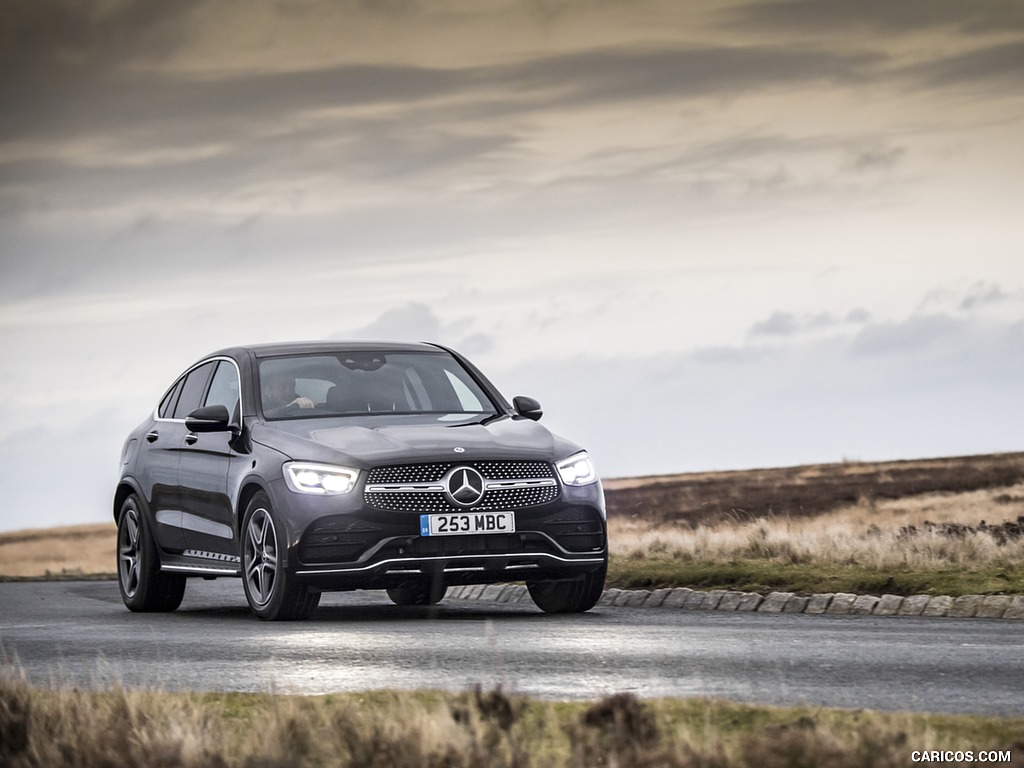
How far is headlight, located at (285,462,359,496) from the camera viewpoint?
1334cm

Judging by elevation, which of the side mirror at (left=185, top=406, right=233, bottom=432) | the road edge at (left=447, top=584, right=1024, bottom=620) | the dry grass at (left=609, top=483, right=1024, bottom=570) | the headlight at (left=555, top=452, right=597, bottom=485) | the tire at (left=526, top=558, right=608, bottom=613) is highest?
the side mirror at (left=185, top=406, right=233, bottom=432)

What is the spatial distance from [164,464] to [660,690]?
7.88 m

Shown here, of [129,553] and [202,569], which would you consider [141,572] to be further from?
[202,569]

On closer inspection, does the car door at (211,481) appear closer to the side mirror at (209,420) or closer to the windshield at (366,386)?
the side mirror at (209,420)

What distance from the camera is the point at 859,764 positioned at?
6461 mm

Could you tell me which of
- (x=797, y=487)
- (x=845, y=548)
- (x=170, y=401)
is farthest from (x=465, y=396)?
(x=797, y=487)

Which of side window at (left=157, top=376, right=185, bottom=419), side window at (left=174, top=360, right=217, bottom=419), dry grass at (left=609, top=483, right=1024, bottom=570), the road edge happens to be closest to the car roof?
side window at (left=174, top=360, right=217, bottom=419)

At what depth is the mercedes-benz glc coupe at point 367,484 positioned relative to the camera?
13359 millimetres

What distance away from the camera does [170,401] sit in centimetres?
1697

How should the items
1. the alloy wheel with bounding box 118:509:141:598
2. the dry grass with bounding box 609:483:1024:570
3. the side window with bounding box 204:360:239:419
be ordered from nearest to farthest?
the side window with bounding box 204:360:239:419, the alloy wheel with bounding box 118:509:141:598, the dry grass with bounding box 609:483:1024:570

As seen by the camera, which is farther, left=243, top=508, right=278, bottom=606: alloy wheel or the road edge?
the road edge

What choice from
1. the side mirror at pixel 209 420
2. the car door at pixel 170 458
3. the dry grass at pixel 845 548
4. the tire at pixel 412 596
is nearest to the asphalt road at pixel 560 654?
the car door at pixel 170 458

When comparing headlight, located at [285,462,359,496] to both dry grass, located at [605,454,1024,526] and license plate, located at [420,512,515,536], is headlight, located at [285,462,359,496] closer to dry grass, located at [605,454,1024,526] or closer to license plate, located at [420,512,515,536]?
license plate, located at [420,512,515,536]

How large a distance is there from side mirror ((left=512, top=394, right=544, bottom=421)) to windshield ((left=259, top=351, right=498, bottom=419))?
22cm
